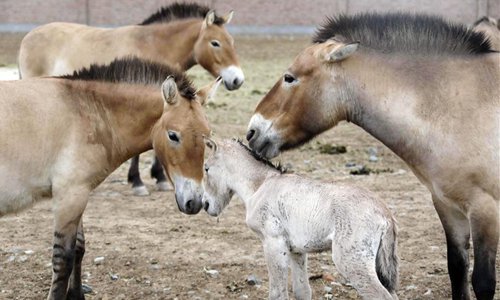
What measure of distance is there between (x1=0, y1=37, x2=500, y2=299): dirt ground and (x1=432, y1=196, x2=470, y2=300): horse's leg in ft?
1.52

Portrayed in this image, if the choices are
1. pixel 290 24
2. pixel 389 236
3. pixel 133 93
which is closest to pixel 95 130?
pixel 133 93

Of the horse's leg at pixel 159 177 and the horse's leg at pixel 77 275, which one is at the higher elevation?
the horse's leg at pixel 77 275

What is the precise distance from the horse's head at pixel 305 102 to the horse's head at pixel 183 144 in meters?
0.39

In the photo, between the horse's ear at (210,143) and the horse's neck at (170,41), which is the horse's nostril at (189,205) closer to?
the horse's ear at (210,143)

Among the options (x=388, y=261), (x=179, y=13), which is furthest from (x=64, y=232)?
(x=179, y=13)

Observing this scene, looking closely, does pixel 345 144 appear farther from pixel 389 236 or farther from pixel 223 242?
pixel 389 236

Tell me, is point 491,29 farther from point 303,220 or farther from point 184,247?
point 303,220

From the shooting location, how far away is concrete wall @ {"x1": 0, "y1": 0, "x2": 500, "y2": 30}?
30047mm

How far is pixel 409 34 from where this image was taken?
5938 mm

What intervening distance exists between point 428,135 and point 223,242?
2705mm

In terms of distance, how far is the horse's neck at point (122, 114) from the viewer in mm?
6219

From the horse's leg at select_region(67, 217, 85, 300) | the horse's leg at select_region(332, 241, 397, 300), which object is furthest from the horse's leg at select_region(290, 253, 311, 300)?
the horse's leg at select_region(67, 217, 85, 300)

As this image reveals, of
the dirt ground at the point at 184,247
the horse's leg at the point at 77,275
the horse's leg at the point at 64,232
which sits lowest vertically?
the dirt ground at the point at 184,247

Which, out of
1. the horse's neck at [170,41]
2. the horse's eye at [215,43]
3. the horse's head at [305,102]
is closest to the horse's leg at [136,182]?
the horse's neck at [170,41]
